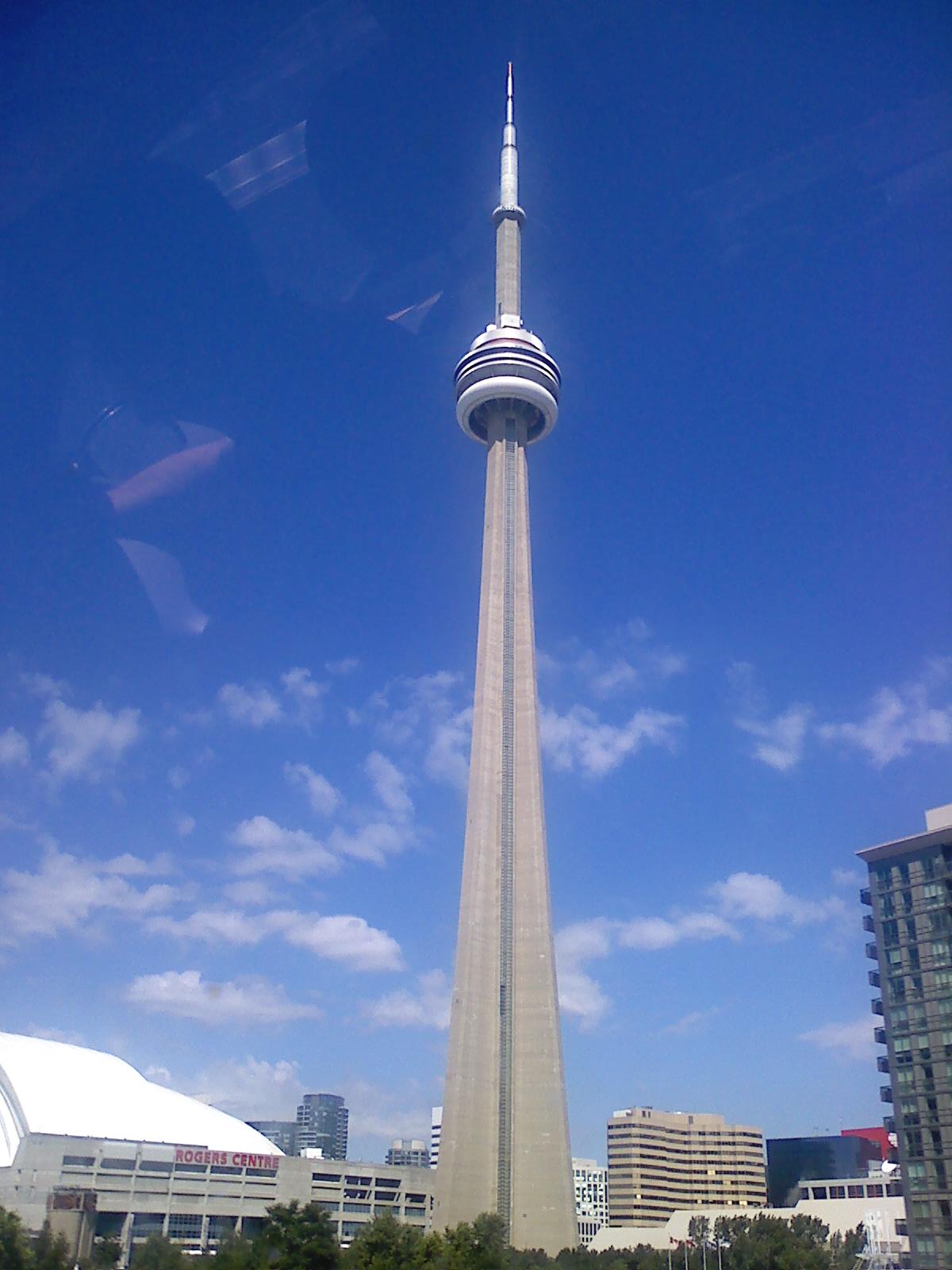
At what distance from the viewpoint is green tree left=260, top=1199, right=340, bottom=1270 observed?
45219mm

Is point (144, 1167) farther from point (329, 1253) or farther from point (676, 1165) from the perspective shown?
point (676, 1165)

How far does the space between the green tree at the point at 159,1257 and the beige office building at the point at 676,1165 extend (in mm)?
103085

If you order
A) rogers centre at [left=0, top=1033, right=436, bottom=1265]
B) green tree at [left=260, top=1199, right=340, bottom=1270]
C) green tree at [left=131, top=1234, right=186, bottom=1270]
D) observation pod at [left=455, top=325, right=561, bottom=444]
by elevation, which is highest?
observation pod at [left=455, top=325, right=561, bottom=444]

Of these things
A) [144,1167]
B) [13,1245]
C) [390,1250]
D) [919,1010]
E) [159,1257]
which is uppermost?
[919,1010]

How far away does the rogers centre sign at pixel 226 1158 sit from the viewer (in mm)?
85625

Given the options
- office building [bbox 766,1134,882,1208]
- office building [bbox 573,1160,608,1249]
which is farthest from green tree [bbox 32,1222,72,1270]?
office building [bbox 573,1160,608,1249]

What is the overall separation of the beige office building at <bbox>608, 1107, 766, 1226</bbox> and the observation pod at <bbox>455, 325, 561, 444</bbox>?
311 feet

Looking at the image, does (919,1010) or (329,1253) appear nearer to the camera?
(329,1253)

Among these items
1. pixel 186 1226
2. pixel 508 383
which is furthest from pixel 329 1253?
pixel 508 383

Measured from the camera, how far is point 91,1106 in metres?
88.6

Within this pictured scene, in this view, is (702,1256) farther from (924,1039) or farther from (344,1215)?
(344,1215)

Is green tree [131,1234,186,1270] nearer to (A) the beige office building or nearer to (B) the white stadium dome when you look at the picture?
(B) the white stadium dome

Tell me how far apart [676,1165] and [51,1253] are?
121 meters

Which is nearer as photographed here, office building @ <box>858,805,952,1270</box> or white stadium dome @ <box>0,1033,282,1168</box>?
office building @ <box>858,805,952,1270</box>
